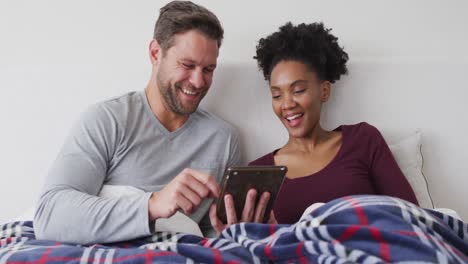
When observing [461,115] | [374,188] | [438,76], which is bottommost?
[374,188]

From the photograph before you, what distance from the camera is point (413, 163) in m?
1.16

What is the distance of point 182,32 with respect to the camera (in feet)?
3.69

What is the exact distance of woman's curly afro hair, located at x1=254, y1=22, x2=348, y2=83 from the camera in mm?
1206

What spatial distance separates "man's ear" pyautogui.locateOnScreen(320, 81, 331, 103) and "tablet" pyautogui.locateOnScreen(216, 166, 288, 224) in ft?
1.43

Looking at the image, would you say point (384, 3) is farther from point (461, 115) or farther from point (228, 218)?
point (228, 218)

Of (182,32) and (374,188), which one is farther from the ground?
(182,32)

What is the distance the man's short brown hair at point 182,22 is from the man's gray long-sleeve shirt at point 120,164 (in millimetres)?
175

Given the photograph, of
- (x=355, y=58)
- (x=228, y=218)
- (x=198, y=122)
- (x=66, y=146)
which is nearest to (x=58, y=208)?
(x=66, y=146)

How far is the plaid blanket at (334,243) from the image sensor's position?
0.55 m

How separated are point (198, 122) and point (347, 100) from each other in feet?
1.52

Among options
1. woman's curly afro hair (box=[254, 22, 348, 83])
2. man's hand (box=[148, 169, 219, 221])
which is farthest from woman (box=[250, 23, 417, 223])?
man's hand (box=[148, 169, 219, 221])

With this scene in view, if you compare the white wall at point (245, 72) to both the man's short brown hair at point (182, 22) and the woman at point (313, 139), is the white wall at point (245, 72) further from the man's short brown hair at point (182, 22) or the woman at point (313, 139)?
the man's short brown hair at point (182, 22)

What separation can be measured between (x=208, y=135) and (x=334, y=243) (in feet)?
2.12

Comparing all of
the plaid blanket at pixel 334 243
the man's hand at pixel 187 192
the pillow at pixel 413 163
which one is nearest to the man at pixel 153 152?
the man's hand at pixel 187 192
